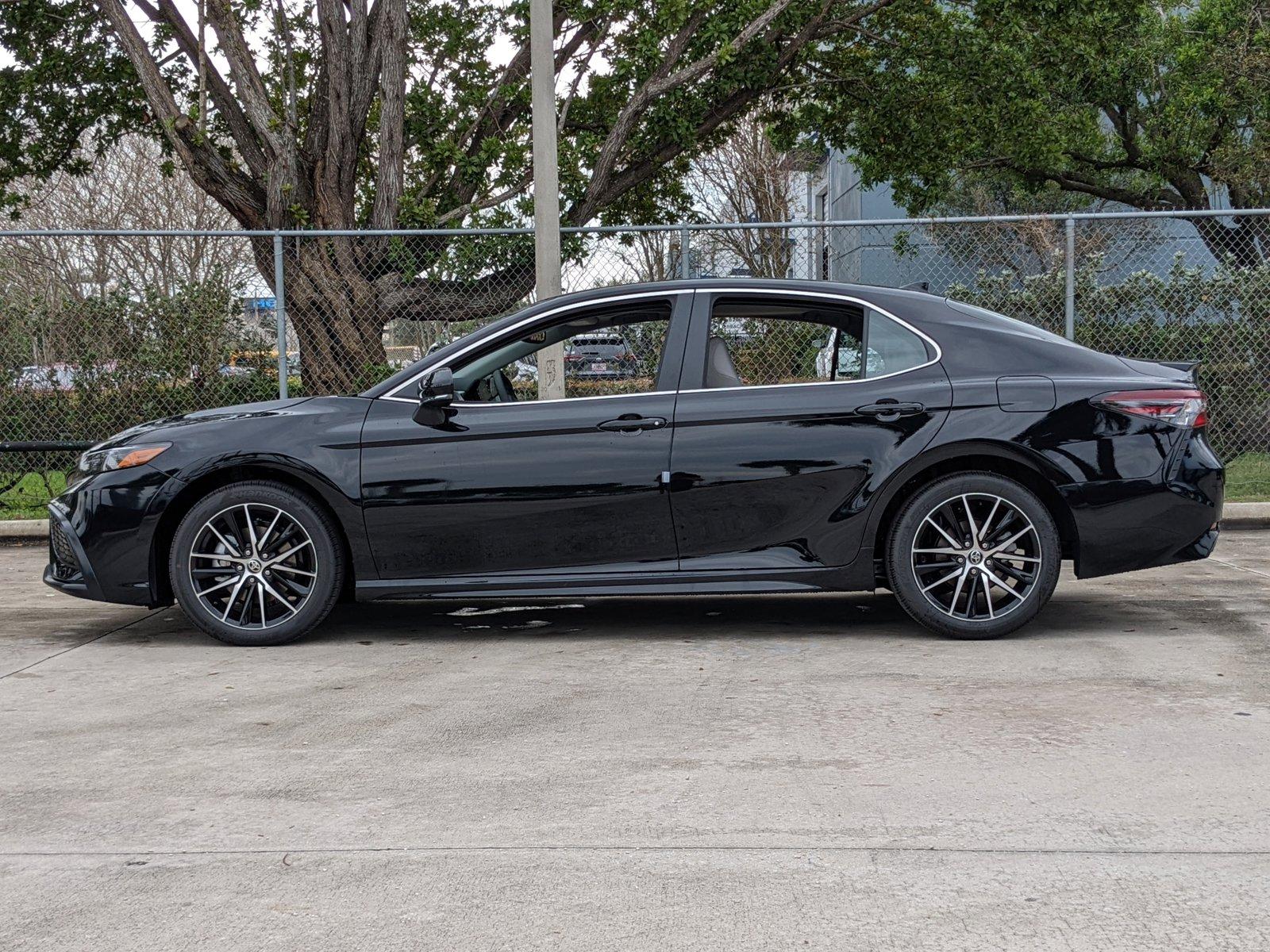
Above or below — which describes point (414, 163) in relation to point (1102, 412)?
above

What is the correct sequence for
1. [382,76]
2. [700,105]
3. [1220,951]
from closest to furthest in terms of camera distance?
1. [1220,951]
2. [382,76]
3. [700,105]

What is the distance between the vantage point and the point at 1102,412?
653 cm

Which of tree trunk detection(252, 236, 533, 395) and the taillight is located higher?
tree trunk detection(252, 236, 533, 395)

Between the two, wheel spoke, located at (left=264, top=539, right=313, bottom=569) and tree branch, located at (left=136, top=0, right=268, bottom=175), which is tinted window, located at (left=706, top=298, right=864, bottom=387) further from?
tree branch, located at (left=136, top=0, right=268, bottom=175)

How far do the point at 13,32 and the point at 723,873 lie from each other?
16873 millimetres

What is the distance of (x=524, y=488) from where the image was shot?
21.5ft

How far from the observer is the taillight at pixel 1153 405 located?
257 inches

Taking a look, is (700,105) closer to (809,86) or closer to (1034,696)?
(809,86)

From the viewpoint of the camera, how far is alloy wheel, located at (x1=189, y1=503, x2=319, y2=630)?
6.67 m

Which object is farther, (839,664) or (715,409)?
(715,409)

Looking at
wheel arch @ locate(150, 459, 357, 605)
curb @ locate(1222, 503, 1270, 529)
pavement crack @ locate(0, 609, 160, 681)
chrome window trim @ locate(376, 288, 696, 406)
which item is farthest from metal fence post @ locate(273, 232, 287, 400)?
curb @ locate(1222, 503, 1270, 529)

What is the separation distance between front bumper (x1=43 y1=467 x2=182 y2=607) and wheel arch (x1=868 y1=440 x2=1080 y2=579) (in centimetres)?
325

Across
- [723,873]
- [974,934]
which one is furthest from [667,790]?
[974,934]

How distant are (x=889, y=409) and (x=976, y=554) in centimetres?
77
